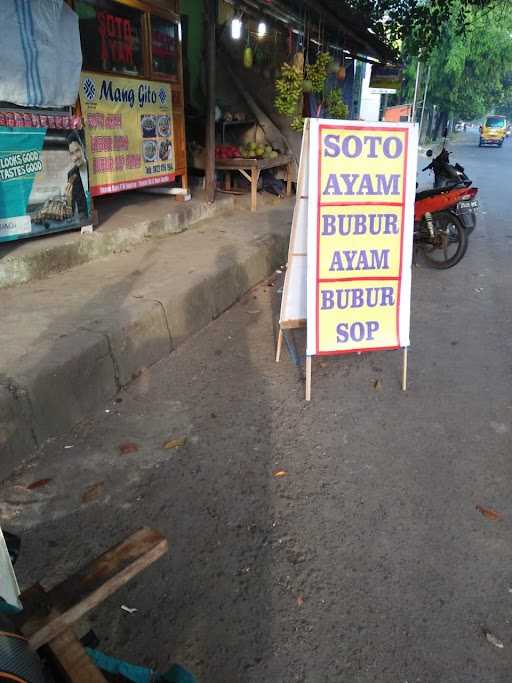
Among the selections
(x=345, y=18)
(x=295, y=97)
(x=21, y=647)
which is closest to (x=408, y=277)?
(x=21, y=647)

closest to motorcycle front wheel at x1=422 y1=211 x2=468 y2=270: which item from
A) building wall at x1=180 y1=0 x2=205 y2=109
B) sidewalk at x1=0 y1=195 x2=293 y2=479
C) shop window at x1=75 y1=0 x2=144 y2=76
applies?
sidewalk at x1=0 y1=195 x2=293 y2=479

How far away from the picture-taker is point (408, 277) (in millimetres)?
3688

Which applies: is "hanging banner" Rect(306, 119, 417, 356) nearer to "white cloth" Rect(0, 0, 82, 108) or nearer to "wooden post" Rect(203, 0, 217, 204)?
"white cloth" Rect(0, 0, 82, 108)

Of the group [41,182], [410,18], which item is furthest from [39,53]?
[410,18]

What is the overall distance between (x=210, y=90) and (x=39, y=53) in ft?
10.5

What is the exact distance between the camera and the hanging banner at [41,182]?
445cm

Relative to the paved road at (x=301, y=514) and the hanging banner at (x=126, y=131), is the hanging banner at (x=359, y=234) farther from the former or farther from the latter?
the hanging banner at (x=126, y=131)

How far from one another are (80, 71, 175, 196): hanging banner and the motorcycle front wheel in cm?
347

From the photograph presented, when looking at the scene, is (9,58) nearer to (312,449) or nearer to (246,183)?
(312,449)

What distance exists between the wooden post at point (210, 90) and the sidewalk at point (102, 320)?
1342 millimetres

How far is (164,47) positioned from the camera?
645cm

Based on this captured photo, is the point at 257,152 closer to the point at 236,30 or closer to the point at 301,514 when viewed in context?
the point at 236,30

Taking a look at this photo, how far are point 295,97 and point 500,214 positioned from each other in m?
4.99

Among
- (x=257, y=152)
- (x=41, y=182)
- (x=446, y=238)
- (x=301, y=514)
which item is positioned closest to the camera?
(x=301, y=514)
